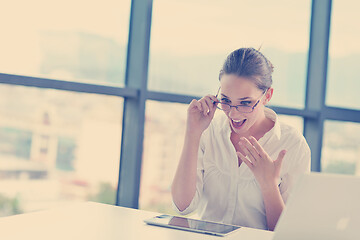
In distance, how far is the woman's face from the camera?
75.8 inches

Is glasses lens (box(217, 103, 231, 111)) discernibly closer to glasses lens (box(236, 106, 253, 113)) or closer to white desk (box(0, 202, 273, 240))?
glasses lens (box(236, 106, 253, 113))

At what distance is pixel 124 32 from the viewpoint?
275cm

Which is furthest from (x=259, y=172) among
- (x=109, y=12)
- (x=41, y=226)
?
(x=109, y=12)

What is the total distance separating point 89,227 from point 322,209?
0.68 m

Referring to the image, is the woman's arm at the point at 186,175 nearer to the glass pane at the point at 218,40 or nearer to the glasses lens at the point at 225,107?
the glasses lens at the point at 225,107

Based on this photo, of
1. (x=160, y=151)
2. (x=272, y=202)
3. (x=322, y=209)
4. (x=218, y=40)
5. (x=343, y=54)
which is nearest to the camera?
(x=322, y=209)

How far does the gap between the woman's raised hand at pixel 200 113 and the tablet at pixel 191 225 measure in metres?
0.49

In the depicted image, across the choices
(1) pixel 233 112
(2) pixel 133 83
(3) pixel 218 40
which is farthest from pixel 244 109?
(3) pixel 218 40

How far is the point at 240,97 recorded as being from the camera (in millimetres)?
1926

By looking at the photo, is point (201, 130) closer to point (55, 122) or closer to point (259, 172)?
point (259, 172)

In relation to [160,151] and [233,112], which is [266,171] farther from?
[160,151]

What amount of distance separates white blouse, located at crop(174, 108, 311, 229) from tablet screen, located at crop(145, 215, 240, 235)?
1.25 feet

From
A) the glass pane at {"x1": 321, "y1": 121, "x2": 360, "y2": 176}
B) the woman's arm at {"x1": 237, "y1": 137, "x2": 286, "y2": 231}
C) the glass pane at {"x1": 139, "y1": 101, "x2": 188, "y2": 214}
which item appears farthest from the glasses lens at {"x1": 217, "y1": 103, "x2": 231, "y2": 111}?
the glass pane at {"x1": 321, "y1": 121, "x2": 360, "y2": 176}

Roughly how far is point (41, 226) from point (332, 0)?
248 cm
